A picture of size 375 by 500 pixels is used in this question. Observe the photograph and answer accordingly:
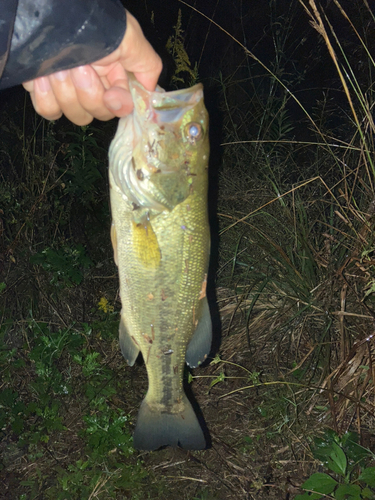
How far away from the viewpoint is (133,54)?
1.65m

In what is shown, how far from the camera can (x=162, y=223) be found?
1867 mm

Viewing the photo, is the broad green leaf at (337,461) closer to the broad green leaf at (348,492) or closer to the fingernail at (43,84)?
the broad green leaf at (348,492)

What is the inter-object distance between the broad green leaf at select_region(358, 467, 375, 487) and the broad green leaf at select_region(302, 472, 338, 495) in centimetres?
17

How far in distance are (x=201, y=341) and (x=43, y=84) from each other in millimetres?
1378

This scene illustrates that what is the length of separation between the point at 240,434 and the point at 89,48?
2.90m

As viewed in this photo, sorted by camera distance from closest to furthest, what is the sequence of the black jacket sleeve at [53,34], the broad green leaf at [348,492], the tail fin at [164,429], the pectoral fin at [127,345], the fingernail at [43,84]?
the black jacket sleeve at [53,34] → the fingernail at [43,84] → the pectoral fin at [127,345] → the tail fin at [164,429] → the broad green leaf at [348,492]

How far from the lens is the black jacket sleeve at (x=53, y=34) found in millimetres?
1415

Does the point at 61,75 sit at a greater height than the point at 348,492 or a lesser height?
greater

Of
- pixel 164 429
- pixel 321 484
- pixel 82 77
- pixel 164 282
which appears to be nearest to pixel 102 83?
pixel 82 77

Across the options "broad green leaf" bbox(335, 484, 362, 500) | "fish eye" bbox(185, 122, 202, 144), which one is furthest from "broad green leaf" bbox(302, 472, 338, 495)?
"fish eye" bbox(185, 122, 202, 144)

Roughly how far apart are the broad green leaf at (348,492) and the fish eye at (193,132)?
216 cm

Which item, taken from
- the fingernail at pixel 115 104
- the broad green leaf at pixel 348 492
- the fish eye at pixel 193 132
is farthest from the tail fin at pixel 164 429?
the fingernail at pixel 115 104

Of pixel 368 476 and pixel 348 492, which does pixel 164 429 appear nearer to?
pixel 348 492

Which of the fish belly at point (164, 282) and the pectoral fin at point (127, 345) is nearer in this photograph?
the fish belly at point (164, 282)
